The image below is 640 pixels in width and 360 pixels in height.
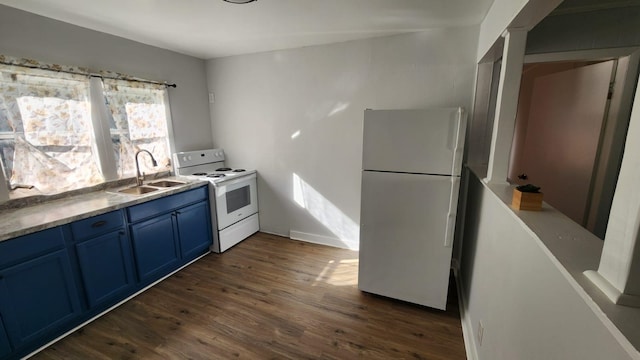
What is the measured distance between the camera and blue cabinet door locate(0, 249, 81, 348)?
1.63 metres

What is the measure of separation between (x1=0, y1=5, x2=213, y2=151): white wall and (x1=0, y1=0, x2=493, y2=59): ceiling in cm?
8

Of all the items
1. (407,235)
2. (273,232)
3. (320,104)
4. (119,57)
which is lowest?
(273,232)

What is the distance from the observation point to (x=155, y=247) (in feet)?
8.20

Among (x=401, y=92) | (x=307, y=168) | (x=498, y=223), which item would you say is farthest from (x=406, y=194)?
(x=307, y=168)

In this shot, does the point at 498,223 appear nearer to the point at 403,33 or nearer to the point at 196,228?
the point at 403,33

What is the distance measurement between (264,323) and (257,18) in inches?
97.9

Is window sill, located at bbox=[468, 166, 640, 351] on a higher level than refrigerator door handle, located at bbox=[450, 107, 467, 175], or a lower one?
lower

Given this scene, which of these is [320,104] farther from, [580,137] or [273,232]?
[580,137]

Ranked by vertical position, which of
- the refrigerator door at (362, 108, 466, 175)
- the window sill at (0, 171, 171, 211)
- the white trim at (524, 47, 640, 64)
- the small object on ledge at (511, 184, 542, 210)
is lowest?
the window sill at (0, 171, 171, 211)

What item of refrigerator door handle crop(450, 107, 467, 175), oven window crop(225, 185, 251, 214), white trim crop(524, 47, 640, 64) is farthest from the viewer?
oven window crop(225, 185, 251, 214)

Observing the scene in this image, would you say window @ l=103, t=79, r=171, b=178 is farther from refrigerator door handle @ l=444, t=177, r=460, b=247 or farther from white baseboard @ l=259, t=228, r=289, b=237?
refrigerator door handle @ l=444, t=177, r=460, b=247

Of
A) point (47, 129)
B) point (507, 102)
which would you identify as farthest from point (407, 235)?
point (47, 129)

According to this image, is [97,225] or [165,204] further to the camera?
[165,204]

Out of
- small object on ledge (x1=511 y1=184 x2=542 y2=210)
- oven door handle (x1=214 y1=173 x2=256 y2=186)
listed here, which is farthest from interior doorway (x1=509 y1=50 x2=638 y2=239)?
oven door handle (x1=214 y1=173 x2=256 y2=186)
